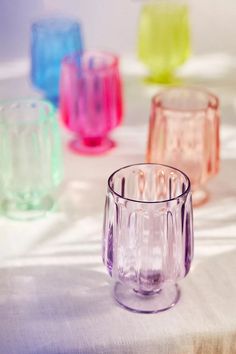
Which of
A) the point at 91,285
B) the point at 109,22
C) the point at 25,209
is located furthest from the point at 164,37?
the point at 91,285

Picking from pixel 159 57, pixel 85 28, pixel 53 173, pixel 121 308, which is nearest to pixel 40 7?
pixel 85 28

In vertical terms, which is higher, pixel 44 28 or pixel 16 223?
pixel 44 28

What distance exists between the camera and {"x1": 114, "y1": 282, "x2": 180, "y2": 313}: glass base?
804 mm

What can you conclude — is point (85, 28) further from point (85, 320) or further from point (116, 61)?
point (85, 320)

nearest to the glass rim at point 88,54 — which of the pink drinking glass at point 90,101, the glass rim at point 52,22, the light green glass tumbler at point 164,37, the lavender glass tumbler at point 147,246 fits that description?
the pink drinking glass at point 90,101

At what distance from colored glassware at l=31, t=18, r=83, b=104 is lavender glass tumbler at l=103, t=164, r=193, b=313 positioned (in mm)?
601

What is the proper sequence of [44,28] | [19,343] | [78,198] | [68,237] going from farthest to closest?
1. [44,28]
2. [78,198]
3. [68,237]
4. [19,343]

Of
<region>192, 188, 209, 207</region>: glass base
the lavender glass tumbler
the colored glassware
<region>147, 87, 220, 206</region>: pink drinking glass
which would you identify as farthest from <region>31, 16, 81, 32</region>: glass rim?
the lavender glass tumbler

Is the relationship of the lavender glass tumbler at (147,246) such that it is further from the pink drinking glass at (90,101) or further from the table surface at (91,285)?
the pink drinking glass at (90,101)

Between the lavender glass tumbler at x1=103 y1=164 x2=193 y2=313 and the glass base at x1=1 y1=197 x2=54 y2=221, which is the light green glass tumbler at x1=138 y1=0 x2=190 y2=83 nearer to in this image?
the glass base at x1=1 y1=197 x2=54 y2=221

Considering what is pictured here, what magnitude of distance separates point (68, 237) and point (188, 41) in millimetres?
675

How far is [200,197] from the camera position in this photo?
3.44 ft

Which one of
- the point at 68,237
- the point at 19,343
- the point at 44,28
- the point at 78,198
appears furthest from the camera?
the point at 44,28

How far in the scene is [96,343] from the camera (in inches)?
29.5
